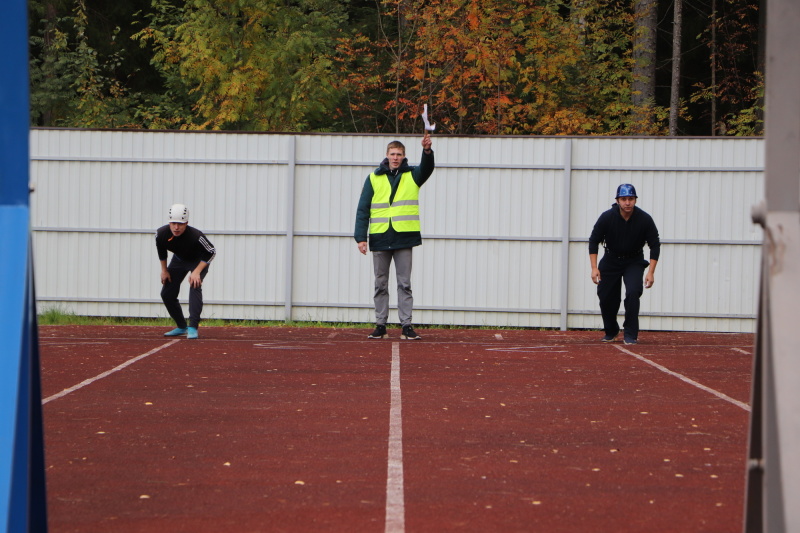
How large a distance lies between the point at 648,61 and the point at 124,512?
21.1 meters

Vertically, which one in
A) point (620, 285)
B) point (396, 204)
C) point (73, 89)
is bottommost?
point (620, 285)

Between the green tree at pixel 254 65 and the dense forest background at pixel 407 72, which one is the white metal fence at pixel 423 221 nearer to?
the dense forest background at pixel 407 72

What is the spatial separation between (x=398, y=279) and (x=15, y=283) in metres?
10.1

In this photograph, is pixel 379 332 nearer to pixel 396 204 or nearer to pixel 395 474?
pixel 396 204

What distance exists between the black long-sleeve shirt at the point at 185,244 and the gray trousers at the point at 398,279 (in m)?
1.87

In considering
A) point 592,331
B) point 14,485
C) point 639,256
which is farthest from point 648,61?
point 14,485

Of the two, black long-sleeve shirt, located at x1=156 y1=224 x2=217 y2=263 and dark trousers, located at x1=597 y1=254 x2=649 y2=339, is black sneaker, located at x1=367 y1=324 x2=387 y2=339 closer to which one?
black long-sleeve shirt, located at x1=156 y1=224 x2=217 y2=263

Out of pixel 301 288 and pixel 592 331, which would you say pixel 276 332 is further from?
pixel 592 331

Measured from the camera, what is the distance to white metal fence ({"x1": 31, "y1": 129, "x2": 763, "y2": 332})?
16.6 metres

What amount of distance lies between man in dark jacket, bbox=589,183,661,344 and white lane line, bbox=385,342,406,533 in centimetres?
491

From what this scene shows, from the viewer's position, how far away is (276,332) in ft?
50.8

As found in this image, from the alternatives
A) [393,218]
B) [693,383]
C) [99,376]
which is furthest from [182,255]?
[693,383]

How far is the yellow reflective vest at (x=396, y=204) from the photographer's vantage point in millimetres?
13234

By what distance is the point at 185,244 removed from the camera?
42.5 ft
